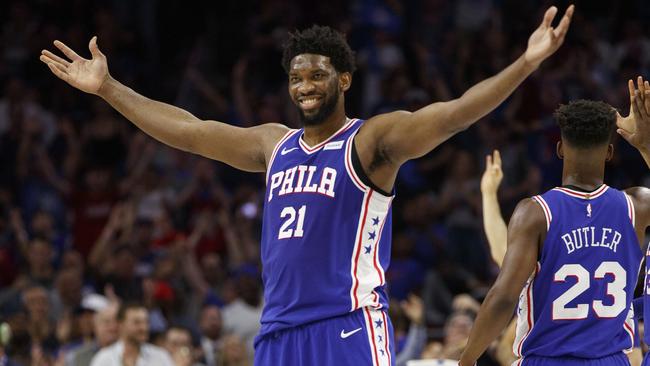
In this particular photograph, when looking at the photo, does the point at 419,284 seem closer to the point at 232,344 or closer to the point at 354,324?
the point at 232,344

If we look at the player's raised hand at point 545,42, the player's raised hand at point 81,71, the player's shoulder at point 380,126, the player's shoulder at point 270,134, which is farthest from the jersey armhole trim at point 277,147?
the player's raised hand at point 545,42

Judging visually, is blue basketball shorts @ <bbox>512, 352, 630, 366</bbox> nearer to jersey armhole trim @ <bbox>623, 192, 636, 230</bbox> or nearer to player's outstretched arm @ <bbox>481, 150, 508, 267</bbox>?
jersey armhole trim @ <bbox>623, 192, 636, 230</bbox>

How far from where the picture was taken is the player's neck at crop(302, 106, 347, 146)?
18.6 feet

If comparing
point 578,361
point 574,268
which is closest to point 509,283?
point 574,268

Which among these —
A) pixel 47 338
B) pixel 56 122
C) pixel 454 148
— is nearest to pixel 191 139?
pixel 47 338

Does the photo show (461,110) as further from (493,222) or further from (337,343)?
(493,222)

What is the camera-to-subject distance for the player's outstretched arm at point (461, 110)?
15.8 feet

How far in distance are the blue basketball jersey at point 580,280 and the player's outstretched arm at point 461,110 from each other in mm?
704

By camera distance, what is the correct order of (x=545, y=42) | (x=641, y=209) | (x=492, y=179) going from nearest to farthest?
(x=545, y=42), (x=641, y=209), (x=492, y=179)

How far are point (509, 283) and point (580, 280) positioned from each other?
0.38 meters

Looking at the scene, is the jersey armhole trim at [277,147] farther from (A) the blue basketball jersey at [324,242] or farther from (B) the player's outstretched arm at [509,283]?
(B) the player's outstretched arm at [509,283]

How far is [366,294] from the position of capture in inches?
217

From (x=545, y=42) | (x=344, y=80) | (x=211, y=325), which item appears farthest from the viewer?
(x=211, y=325)

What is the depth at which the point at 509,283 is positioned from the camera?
5344 millimetres
